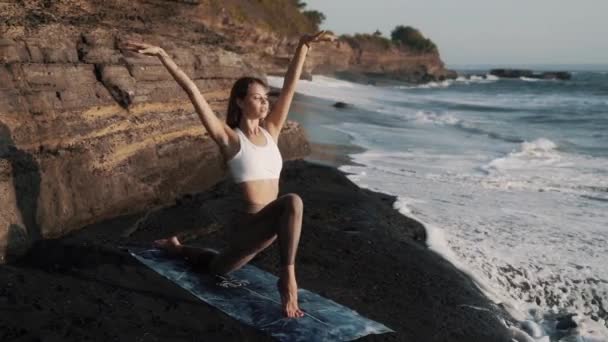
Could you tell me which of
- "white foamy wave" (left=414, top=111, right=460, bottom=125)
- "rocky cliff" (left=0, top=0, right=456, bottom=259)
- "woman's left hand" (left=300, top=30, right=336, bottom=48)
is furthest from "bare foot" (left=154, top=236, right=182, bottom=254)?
"white foamy wave" (left=414, top=111, right=460, bottom=125)

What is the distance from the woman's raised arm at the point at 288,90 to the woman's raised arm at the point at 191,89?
47 centimetres

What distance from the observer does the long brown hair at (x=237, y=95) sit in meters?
4.10

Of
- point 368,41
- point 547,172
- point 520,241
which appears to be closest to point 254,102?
point 520,241

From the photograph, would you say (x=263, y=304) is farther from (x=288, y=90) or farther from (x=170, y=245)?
(x=288, y=90)

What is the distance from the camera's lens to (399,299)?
15.2 ft

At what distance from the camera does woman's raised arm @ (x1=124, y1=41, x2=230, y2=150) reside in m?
3.79

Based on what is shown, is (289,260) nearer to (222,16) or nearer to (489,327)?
(489,327)

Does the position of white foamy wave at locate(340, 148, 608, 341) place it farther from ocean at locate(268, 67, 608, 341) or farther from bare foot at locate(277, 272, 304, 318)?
bare foot at locate(277, 272, 304, 318)

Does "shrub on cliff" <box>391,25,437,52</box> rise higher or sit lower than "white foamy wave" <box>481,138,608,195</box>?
higher

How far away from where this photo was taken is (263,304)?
4086 millimetres

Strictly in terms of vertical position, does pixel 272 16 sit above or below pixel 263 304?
above

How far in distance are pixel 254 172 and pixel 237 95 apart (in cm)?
51

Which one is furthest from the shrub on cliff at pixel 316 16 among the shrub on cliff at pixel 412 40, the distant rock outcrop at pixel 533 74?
the distant rock outcrop at pixel 533 74

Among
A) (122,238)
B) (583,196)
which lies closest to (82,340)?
(122,238)
